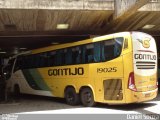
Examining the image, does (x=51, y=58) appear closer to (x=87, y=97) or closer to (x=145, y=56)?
(x=87, y=97)

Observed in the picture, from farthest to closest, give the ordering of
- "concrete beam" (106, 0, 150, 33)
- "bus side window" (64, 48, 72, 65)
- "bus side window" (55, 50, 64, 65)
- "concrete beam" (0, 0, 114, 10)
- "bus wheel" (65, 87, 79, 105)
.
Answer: "bus side window" (55, 50, 64, 65) < "bus side window" (64, 48, 72, 65) < "bus wheel" (65, 87, 79, 105) < "concrete beam" (0, 0, 114, 10) < "concrete beam" (106, 0, 150, 33)

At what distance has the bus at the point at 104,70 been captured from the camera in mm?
11867

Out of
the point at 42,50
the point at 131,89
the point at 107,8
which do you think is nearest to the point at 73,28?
the point at 42,50

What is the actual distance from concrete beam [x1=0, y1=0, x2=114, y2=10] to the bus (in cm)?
134

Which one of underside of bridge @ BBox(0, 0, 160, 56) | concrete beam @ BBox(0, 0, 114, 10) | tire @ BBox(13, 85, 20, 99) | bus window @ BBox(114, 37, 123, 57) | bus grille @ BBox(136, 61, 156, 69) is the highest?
concrete beam @ BBox(0, 0, 114, 10)

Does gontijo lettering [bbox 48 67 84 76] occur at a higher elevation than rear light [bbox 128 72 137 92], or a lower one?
higher

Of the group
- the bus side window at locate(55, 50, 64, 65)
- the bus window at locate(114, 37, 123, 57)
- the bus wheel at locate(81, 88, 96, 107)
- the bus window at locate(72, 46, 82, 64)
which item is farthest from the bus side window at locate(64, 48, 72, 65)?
the bus window at locate(114, 37, 123, 57)

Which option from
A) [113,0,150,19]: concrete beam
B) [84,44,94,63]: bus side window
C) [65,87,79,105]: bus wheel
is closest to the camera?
[113,0,150,19]: concrete beam

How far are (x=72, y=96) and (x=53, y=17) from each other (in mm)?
3490

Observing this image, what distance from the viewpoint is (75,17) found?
14234mm

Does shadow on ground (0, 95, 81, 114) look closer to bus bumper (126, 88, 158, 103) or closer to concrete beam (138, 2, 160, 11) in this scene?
bus bumper (126, 88, 158, 103)

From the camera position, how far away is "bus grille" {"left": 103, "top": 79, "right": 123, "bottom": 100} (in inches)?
475

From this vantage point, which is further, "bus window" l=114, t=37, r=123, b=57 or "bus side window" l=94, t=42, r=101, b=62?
"bus side window" l=94, t=42, r=101, b=62

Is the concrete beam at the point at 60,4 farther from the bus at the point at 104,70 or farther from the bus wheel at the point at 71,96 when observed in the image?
the bus wheel at the point at 71,96
